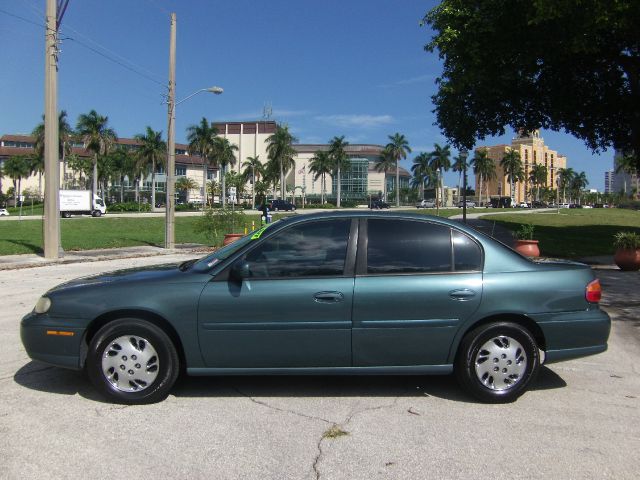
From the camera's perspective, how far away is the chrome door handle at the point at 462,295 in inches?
173

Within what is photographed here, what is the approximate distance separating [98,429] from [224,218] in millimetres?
17565

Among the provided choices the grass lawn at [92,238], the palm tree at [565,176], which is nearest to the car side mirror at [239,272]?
the grass lawn at [92,238]

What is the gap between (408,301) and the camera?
437 cm

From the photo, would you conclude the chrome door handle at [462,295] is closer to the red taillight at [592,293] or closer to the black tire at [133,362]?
the red taillight at [592,293]

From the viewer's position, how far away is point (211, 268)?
454 centimetres

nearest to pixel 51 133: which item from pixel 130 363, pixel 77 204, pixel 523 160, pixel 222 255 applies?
pixel 222 255

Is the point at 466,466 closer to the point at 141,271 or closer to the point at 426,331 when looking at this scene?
the point at 426,331

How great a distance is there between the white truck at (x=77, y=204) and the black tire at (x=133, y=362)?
53.3 metres

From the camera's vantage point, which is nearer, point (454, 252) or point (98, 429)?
point (98, 429)

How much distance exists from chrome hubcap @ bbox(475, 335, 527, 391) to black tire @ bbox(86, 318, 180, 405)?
96.6 inches

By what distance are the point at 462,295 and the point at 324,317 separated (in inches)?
44.0

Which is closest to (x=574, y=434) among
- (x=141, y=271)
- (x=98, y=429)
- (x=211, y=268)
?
(x=211, y=268)

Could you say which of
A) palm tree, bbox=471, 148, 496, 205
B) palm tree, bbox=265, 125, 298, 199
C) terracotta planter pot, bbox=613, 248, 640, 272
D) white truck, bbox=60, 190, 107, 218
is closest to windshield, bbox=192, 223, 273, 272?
terracotta planter pot, bbox=613, 248, 640, 272

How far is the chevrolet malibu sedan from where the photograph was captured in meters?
4.34
